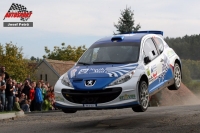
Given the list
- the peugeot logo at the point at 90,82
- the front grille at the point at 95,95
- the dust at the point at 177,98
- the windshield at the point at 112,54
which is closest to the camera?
the front grille at the point at 95,95

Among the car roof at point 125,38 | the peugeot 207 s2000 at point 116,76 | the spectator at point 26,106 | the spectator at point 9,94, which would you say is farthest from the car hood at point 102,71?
the spectator at point 26,106

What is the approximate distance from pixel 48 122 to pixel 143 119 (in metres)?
2.61

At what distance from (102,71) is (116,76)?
420 mm

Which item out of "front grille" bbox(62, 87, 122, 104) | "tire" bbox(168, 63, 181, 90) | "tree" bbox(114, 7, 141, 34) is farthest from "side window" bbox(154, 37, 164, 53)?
"tree" bbox(114, 7, 141, 34)

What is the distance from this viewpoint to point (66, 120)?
13828 millimetres

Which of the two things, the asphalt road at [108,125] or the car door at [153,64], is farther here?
the car door at [153,64]

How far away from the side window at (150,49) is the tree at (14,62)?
2303 inches

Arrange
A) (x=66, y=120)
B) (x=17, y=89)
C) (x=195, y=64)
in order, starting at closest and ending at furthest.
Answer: (x=66, y=120) < (x=17, y=89) < (x=195, y=64)

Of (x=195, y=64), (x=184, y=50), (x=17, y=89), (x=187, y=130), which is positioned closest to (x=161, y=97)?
(x=184, y=50)

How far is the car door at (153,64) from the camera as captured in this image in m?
12.3

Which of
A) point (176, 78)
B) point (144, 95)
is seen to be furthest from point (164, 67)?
point (144, 95)

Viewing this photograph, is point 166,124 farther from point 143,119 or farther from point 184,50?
point 184,50

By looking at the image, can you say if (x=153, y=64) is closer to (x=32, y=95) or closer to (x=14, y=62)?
(x=32, y=95)

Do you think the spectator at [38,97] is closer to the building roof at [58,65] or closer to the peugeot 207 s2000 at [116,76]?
the peugeot 207 s2000 at [116,76]
